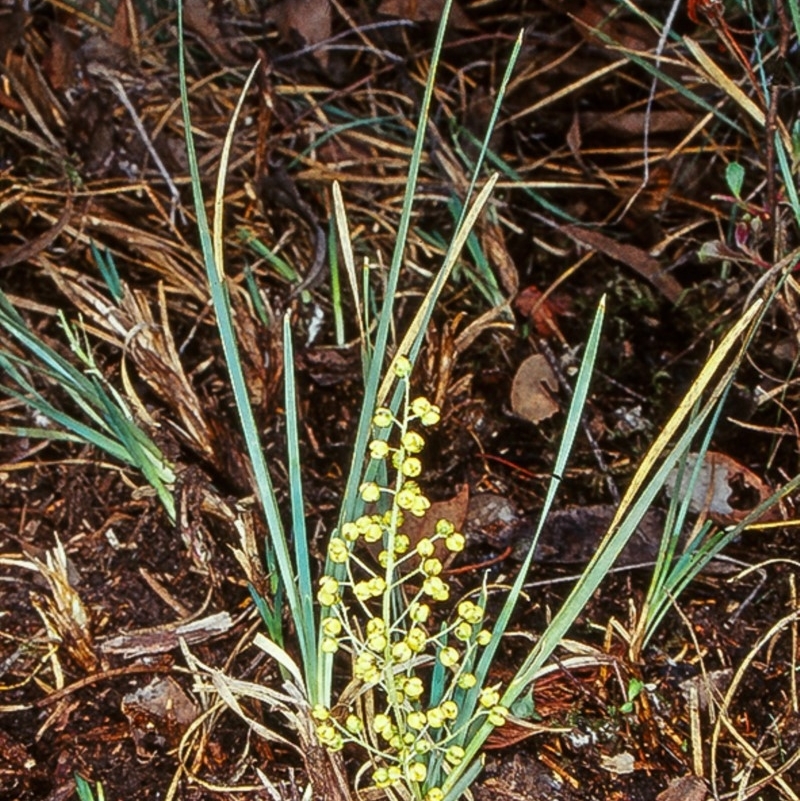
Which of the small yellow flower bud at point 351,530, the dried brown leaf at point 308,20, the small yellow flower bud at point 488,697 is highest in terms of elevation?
the dried brown leaf at point 308,20

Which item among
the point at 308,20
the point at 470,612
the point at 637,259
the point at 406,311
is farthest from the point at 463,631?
the point at 308,20

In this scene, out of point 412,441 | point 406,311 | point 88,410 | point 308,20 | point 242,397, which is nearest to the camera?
point 412,441

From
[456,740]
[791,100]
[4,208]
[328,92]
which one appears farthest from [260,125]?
[456,740]

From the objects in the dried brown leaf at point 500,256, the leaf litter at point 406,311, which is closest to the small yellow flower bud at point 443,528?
the leaf litter at point 406,311

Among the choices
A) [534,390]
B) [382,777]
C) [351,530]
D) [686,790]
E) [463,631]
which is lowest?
[686,790]

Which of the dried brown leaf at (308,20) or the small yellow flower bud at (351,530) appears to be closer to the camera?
the small yellow flower bud at (351,530)

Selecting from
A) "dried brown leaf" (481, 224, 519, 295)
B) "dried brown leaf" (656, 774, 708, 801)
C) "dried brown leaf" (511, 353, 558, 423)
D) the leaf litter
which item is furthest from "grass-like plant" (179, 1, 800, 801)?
"dried brown leaf" (481, 224, 519, 295)

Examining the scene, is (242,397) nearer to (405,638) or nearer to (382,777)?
(405,638)

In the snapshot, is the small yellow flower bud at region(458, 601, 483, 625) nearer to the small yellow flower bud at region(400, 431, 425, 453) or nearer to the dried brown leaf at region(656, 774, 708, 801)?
the small yellow flower bud at region(400, 431, 425, 453)

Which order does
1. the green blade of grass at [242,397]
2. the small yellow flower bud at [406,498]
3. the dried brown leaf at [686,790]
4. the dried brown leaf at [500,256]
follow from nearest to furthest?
1. the small yellow flower bud at [406,498]
2. the green blade of grass at [242,397]
3. the dried brown leaf at [686,790]
4. the dried brown leaf at [500,256]

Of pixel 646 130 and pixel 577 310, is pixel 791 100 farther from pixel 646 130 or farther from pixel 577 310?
pixel 577 310

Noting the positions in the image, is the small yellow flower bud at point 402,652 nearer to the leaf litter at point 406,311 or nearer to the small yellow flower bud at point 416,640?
the small yellow flower bud at point 416,640
